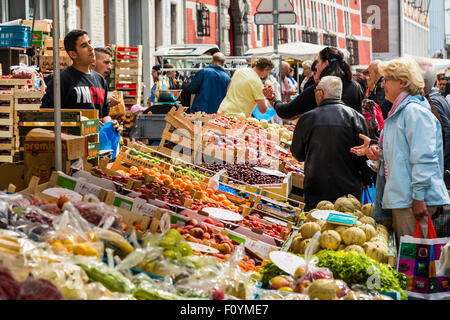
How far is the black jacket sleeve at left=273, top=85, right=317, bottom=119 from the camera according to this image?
6.58 metres

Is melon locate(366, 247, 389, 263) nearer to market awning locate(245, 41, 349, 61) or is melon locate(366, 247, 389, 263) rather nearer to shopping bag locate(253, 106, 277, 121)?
shopping bag locate(253, 106, 277, 121)

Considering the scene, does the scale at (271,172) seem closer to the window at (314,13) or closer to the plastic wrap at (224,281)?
the plastic wrap at (224,281)

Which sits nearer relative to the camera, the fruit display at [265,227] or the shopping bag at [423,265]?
the shopping bag at [423,265]

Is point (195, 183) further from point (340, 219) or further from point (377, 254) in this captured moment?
point (377, 254)

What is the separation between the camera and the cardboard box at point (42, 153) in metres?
4.37

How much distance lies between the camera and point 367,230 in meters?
4.31

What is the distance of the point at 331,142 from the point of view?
5664mm

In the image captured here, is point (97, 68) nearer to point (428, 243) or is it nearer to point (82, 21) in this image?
point (428, 243)

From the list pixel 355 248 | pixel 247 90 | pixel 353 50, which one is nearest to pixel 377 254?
pixel 355 248

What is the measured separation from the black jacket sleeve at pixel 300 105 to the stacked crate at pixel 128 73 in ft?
32.4

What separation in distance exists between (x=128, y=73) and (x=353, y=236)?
1269cm

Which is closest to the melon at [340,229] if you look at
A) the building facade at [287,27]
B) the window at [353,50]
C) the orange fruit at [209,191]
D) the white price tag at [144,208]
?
the white price tag at [144,208]

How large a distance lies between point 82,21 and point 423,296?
1507cm

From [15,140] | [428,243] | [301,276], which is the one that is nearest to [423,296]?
[428,243]
